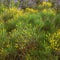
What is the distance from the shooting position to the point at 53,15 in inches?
249

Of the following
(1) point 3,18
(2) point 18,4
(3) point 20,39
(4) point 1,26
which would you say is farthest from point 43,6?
(3) point 20,39

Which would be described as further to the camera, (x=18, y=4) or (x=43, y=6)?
(x=18, y=4)

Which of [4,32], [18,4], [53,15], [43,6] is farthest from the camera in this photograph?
[18,4]

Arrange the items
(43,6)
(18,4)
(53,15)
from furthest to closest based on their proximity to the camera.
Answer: (18,4) < (43,6) < (53,15)

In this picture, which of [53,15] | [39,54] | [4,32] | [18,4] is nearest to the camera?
[39,54]

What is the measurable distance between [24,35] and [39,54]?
47 cm

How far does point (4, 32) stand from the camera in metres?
5.48

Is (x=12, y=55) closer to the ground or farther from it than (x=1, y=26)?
closer to the ground

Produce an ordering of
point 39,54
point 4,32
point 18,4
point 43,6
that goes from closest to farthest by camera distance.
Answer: point 39,54
point 4,32
point 43,6
point 18,4

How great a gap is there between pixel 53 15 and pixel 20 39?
141cm

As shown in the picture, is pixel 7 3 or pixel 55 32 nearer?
pixel 55 32

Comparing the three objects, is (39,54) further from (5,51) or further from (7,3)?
(7,3)

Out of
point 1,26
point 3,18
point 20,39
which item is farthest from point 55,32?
point 3,18

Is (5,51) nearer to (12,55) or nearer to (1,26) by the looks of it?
(12,55)
